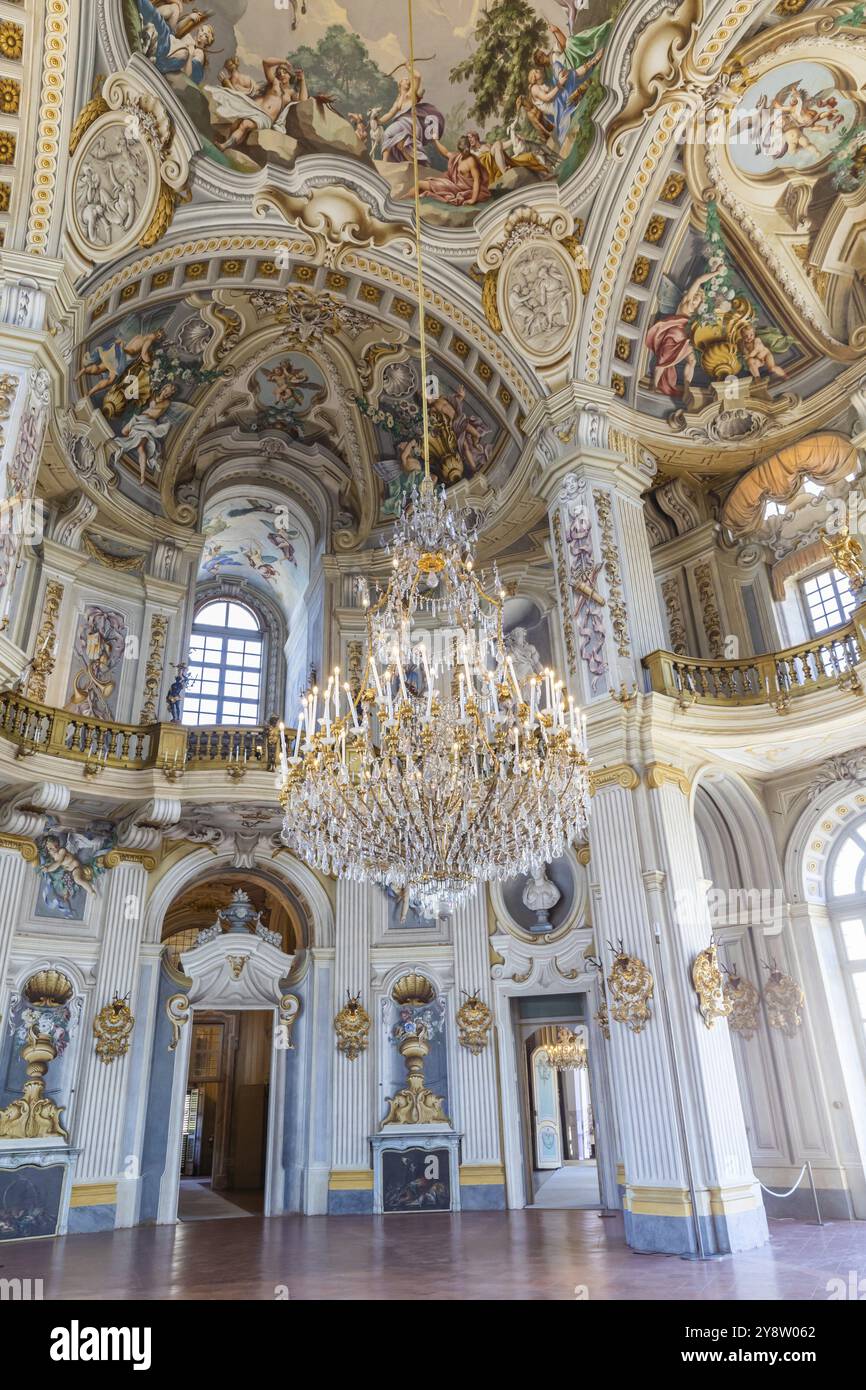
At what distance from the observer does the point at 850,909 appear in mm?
12258

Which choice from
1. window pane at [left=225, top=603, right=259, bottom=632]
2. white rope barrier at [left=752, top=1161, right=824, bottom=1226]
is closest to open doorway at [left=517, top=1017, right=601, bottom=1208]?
white rope barrier at [left=752, top=1161, right=824, bottom=1226]

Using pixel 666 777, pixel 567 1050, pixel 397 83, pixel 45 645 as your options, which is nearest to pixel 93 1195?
pixel 45 645

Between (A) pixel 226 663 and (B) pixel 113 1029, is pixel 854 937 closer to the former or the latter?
(B) pixel 113 1029

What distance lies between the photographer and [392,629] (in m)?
8.76

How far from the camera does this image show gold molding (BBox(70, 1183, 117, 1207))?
11578 millimetres

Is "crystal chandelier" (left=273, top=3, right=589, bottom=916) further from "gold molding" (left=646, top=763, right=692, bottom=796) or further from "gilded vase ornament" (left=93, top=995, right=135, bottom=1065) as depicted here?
"gilded vase ornament" (left=93, top=995, right=135, bottom=1065)

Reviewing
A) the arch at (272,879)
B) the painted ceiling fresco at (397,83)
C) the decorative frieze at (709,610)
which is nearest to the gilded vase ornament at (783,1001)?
the decorative frieze at (709,610)

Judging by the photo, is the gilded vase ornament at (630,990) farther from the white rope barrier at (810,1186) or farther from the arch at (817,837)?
the arch at (817,837)

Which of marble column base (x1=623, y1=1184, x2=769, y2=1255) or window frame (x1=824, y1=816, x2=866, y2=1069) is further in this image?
window frame (x1=824, y1=816, x2=866, y2=1069)

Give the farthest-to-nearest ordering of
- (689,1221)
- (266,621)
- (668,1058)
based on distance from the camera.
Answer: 1. (266,621)
2. (668,1058)
3. (689,1221)

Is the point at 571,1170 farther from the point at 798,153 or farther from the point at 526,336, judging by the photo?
the point at 798,153

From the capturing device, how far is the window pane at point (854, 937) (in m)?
12.1

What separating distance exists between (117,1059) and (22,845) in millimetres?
3241

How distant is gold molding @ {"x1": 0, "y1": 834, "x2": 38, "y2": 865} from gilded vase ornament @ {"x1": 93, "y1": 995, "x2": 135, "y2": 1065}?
2.33 meters
